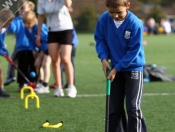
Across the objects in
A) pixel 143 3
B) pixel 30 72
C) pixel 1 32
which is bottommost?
pixel 143 3

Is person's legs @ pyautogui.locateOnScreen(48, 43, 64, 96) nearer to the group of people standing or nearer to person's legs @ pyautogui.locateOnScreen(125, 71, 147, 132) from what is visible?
the group of people standing

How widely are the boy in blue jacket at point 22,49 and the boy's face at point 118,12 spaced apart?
5196 millimetres

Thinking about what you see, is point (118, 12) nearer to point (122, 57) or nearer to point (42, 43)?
point (122, 57)

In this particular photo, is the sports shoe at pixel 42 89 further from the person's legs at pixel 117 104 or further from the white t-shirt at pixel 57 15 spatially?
the person's legs at pixel 117 104

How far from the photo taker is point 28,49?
402 inches

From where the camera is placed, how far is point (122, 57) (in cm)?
517

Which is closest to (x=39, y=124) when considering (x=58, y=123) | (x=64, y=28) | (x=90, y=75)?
(x=58, y=123)

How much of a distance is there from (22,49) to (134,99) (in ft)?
17.6

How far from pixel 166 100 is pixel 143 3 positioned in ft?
248

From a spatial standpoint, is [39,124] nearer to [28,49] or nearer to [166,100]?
[166,100]

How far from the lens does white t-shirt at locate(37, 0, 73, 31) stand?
27.8 ft

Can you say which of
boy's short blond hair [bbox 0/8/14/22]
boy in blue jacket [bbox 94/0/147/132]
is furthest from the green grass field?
boy's short blond hair [bbox 0/8/14/22]

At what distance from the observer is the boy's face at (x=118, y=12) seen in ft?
16.2

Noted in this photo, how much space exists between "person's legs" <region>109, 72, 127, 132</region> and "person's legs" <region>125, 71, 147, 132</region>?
11cm
